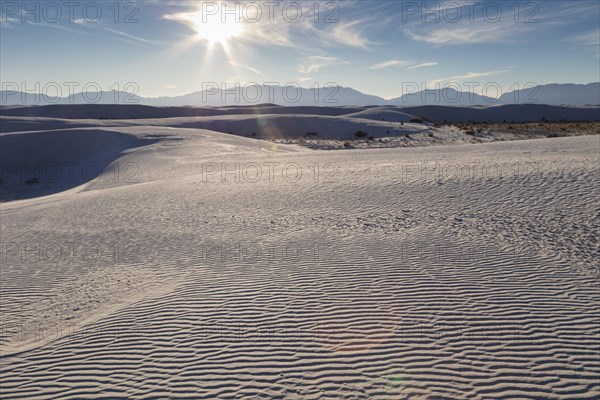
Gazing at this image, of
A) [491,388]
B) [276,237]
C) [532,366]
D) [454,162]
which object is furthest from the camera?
[454,162]

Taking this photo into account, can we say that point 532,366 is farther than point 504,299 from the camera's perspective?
No

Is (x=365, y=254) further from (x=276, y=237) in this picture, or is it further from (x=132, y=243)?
(x=132, y=243)

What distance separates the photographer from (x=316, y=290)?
22.5 feet

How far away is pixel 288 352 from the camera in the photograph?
517 centimetres

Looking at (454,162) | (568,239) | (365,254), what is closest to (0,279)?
(365,254)

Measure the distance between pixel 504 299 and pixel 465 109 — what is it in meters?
80.8

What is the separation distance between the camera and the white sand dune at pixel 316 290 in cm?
473

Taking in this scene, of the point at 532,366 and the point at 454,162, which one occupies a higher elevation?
the point at 454,162

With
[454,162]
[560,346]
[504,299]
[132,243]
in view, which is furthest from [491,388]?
[454,162]

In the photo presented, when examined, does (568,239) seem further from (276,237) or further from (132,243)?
(132,243)

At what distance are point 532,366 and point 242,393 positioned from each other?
3285 millimetres

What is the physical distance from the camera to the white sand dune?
15.5 ft

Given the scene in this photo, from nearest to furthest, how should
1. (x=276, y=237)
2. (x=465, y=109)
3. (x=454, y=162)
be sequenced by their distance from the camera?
(x=276, y=237)
(x=454, y=162)
(x=465, y=109)

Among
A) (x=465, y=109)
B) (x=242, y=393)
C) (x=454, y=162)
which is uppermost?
(x=465, y=109)
